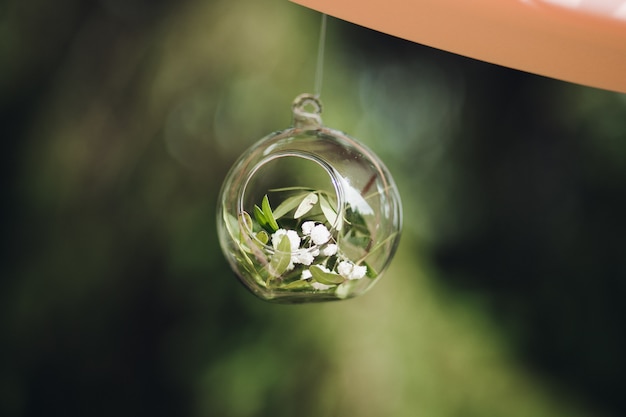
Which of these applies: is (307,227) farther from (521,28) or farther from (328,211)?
(521,28)

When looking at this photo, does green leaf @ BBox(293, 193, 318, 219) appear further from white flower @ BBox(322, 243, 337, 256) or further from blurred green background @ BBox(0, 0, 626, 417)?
blurred green background @ BBox(0, 0, 626, 417)

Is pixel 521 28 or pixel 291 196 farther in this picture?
pixel 291 196

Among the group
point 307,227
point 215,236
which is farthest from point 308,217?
point 215,236

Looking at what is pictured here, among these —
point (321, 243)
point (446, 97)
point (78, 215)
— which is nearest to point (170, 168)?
point (78, 215)

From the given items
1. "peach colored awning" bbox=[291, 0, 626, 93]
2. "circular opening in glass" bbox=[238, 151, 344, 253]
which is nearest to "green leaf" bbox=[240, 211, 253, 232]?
"circular opening in glass" bbox=[238, 151, 344, 253]

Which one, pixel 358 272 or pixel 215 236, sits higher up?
pixel 215 236

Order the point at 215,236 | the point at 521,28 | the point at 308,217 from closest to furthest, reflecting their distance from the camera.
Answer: the point at 521,28
the point at 308,217
the point at 215,236

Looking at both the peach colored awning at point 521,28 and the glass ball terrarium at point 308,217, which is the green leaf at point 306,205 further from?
the peach colored awning at point 521,28
